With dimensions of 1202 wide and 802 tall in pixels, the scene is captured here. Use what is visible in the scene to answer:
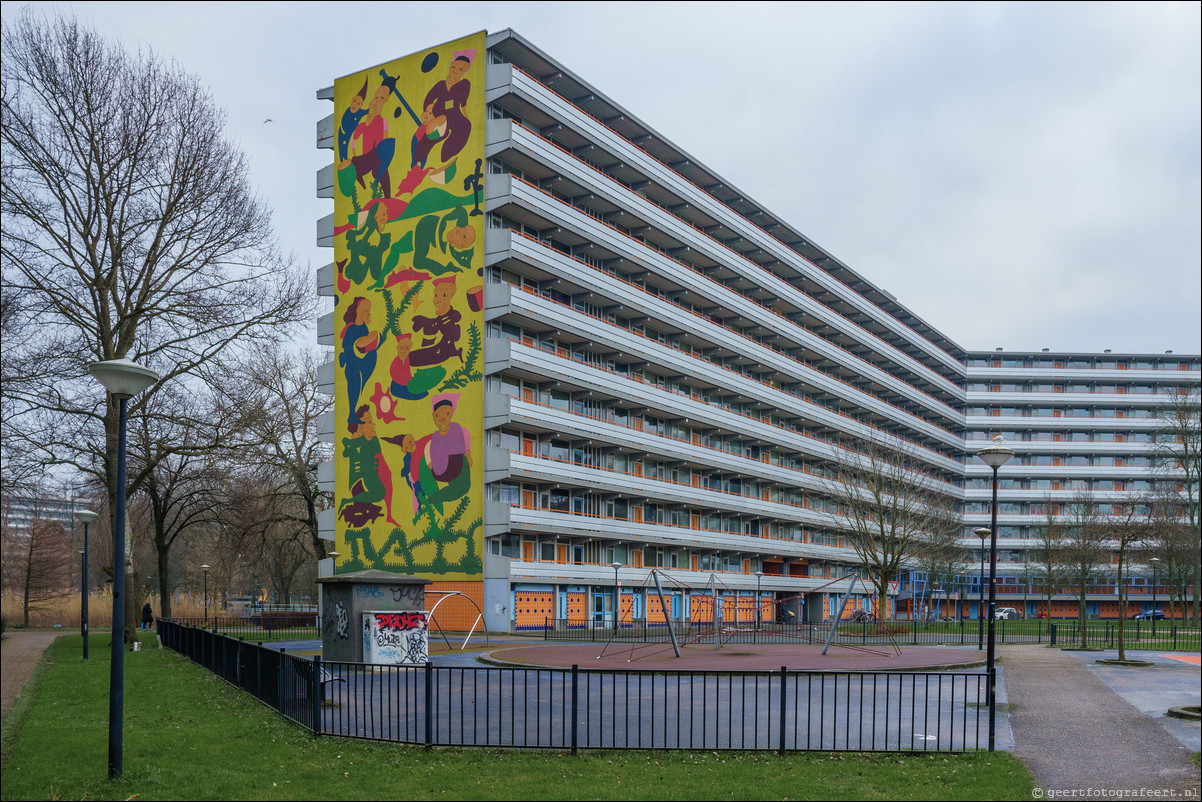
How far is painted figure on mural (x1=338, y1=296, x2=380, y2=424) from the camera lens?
55.4m

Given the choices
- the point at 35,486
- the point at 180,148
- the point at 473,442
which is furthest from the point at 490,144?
the point at 35,486

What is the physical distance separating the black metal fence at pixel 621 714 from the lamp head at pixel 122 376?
14.6 feet

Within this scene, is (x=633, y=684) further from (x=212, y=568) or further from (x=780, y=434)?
(x=212, y=568)

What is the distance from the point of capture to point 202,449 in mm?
34281

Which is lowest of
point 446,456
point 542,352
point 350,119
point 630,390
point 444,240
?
point 446,456

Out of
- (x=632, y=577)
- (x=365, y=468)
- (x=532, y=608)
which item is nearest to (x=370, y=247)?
(x=365, y=468)

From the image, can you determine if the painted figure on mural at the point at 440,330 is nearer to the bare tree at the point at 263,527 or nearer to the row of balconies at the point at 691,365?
the row of balconies at the point at 691,365

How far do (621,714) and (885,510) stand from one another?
45.0 m

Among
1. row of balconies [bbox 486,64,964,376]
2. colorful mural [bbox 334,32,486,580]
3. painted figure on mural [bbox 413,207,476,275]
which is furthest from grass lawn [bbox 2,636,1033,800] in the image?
row of balconies [bbox 486,64,964,376]

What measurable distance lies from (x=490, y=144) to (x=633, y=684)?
3658 cm

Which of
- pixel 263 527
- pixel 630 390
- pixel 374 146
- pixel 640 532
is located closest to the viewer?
pixel 263 527

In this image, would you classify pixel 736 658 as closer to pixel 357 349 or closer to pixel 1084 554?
pixel 1084 554

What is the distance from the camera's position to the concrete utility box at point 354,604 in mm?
24344

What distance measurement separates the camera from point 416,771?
11977 mm
